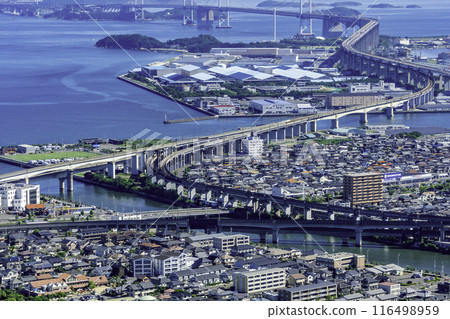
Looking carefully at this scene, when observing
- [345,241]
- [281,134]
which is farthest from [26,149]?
[345,241]

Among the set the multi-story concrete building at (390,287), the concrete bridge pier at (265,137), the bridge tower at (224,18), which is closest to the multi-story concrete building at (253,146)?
the concrete bridge pier at (265,137)

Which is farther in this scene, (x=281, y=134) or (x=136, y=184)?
(x=281, y=134)

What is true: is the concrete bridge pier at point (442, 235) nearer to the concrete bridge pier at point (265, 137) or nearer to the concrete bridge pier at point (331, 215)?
the concrete bridge pier at point (331, 215)

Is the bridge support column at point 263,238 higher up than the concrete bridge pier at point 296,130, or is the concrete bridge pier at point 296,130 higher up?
the bridge support column at point 263,238

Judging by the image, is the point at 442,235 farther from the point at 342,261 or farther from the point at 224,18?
the point at 224,18

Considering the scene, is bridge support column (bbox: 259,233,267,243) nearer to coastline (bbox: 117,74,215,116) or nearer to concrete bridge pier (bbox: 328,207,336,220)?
concrete bridge pier (bbox: 328,207,336,220)

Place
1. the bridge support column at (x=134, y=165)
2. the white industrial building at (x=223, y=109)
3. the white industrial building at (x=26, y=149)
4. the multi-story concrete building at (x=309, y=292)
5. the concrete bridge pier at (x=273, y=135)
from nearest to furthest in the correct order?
the multi-story concrete building at (x=309, y=292) → the bridge support column at (x=134, y=165) → the white industrial building at (x=26, y=149) → the concrete bridge pier at (x=273, y=135) → the white industrial building at (x=223, y=109)
